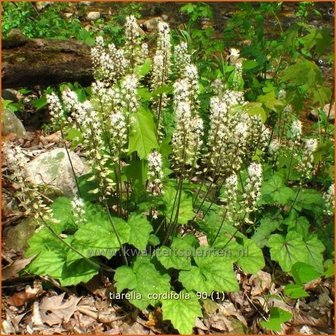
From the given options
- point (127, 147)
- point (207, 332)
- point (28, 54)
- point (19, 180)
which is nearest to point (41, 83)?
point (28, 54)

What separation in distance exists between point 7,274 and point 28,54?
10.9 ft

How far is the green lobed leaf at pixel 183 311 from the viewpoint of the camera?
3.49 meters

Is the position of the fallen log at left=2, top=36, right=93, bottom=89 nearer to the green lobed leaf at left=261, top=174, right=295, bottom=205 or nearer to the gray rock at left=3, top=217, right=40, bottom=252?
the gray rock at left=3, top=217, right=40, bottom=252

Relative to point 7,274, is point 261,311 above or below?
below

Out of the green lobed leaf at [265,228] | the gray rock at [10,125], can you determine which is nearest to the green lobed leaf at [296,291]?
the green lobed leaf at [265,228]

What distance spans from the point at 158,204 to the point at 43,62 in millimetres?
3217

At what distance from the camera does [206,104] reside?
5.45 m

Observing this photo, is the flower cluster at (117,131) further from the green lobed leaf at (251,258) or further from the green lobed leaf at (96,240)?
the green lobed leaf at (251,258)

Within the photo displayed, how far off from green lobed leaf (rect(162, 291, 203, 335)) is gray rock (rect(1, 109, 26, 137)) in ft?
10.3

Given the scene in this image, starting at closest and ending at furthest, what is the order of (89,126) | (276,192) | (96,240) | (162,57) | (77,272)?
1. (89,126)
2. (96,240)
3. (77,272)
4. (162,57)
5. (276,192)

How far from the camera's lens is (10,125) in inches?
224

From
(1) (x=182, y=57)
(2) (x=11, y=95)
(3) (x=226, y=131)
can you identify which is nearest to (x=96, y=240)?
(3) (x=226, y=131)

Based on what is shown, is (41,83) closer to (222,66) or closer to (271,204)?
(222,66)

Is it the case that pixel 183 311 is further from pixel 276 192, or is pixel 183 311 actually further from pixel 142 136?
pixel 276 192
